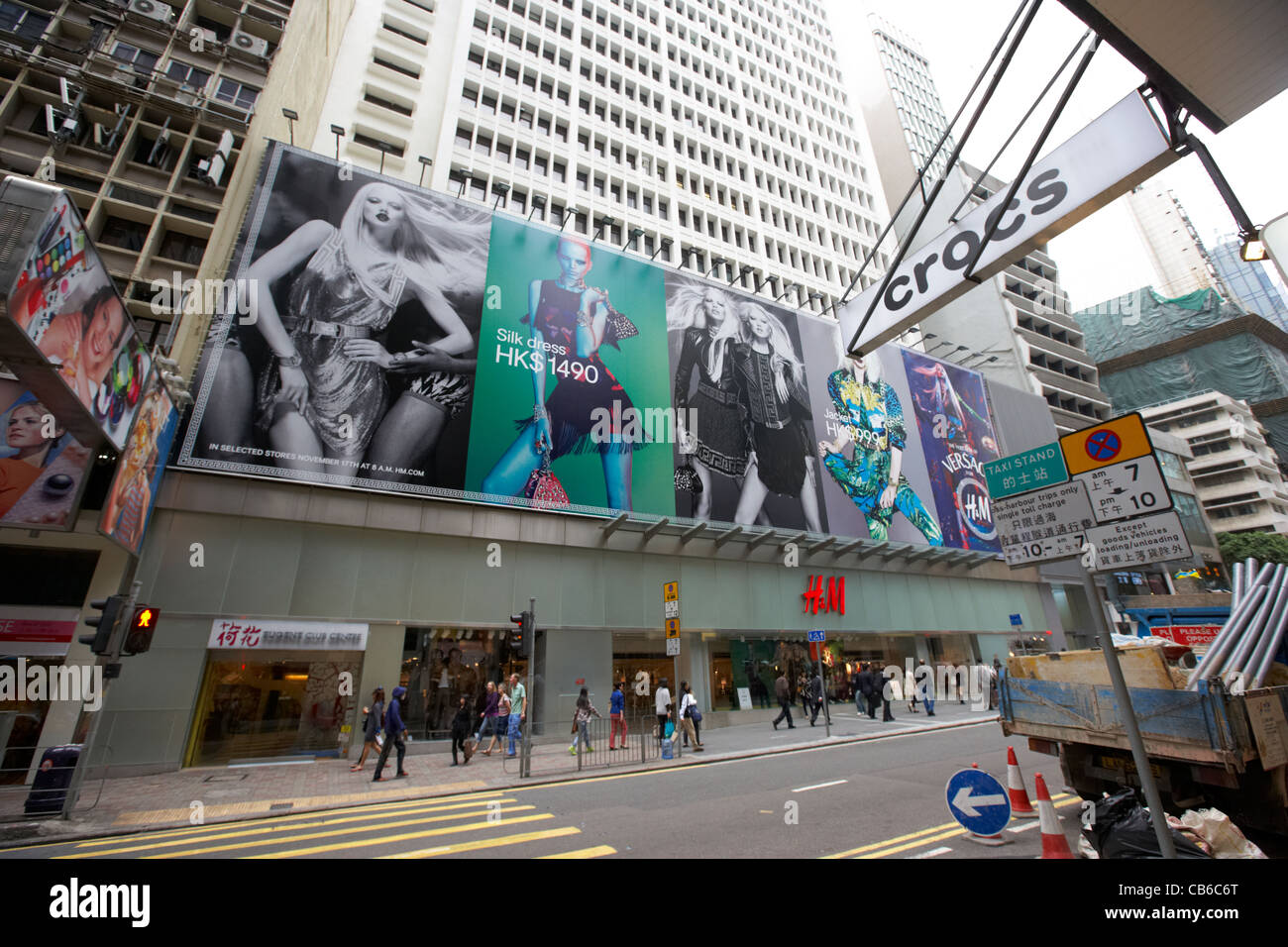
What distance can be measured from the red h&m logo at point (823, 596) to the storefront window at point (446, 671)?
13059mm

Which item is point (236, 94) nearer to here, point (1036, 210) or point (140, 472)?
point (140, 472)

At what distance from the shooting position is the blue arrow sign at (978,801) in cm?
548

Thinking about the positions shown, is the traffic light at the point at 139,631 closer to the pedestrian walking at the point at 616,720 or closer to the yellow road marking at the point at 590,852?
the yellow road marking at the point at 590,852

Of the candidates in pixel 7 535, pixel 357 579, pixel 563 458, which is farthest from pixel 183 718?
pixel 563 458

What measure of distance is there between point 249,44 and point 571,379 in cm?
1773

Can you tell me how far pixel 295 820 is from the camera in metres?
8.92

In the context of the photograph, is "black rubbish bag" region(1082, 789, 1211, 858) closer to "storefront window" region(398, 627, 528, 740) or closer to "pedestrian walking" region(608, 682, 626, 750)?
"pedestrian walking" region(608, 682, 626, 750)

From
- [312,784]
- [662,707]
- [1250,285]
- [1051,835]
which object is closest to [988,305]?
[662,707]

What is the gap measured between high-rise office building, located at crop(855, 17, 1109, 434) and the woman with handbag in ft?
102

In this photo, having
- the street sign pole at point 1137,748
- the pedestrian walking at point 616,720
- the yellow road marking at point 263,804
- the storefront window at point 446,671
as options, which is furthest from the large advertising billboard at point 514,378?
the street sign pole at point 1137,748
